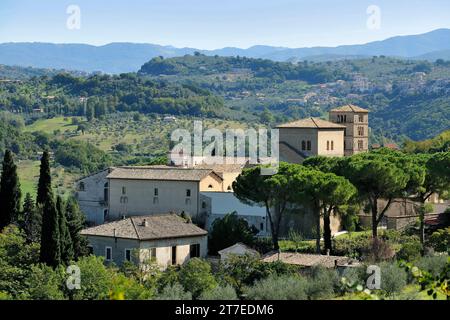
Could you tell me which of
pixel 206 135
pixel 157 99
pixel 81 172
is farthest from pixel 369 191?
pixel 157 99

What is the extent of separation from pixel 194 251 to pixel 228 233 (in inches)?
74.6

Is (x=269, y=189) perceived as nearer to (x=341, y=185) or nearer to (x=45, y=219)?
(x=341, y=185)

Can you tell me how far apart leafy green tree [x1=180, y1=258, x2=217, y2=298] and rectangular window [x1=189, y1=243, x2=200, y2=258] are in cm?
904

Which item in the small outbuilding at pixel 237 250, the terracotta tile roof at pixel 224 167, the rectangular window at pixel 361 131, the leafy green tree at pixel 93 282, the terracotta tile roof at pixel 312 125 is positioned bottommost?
the small outbuilding at pixel 237 250

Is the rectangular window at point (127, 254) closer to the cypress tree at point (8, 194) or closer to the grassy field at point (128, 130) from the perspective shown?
the cypress tree at point (8, 194)

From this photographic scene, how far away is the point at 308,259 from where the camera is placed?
34.9 m

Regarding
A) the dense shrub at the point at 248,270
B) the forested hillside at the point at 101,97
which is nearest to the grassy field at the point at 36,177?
the forested hillside at the point at 101,97

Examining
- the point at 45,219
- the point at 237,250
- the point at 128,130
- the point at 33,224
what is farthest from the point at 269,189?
the point at 128,130

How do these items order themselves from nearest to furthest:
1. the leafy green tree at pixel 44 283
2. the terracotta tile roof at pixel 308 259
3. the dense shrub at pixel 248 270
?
the leafy green tree at pixel 44 283 → the dense shrub at pixel 248 270 → the terracotta tile roof at pixel 308 259

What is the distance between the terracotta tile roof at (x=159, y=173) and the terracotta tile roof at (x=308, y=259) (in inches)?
397

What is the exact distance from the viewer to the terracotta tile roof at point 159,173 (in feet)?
151

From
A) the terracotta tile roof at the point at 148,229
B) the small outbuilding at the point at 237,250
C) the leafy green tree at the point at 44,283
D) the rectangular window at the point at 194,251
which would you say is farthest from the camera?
the rectangular window at the point at 194,251

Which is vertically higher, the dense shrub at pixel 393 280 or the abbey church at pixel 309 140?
the abbey church at pixel 309 140

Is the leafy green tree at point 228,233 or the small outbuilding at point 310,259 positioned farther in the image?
the leafy green tree at point 228,233
